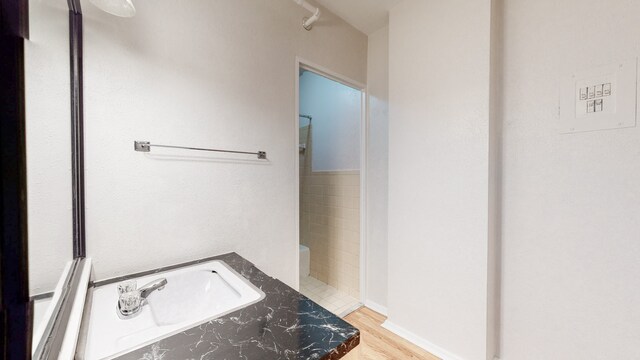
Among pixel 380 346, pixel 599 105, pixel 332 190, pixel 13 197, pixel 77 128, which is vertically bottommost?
pixel 380 346

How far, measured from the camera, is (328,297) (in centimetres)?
245

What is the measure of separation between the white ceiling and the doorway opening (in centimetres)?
49

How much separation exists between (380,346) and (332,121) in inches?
80.8

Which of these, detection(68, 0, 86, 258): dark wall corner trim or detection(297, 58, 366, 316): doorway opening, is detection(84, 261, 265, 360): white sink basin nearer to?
detection(68, 0, 86, 258): dark wall corner trim

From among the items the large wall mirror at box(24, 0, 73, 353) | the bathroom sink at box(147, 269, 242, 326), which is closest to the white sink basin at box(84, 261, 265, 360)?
the bathroom sink at box(147, 269, 242, 326)

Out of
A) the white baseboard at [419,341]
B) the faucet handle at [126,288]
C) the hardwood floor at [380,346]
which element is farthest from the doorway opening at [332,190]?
the faucet handle at [126,288]

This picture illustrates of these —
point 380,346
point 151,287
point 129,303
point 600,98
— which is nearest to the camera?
point 129,303

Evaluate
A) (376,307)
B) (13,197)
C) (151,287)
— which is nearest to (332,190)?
(376,307)

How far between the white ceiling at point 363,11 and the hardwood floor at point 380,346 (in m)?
2.52

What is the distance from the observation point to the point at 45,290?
584mm

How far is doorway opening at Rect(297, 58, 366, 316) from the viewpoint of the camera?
7.73ft

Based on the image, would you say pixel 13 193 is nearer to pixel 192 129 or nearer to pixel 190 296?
pixel 190 296

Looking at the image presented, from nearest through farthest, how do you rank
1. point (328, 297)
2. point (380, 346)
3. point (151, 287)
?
point (151, 287) < point (380, 346) < point (328, 297)

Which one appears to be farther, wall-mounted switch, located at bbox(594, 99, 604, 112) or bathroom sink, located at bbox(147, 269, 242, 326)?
wall-mounted switch, located at bbox(594, 99, 604, 112)
